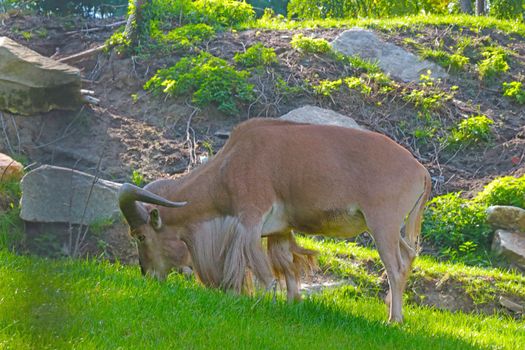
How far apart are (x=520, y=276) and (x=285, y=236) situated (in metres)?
3.37

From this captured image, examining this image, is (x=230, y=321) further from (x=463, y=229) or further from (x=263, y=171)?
(x=463, y=229)

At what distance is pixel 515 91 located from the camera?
16.6 m

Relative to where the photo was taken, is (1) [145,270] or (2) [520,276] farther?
(2) [520,276]

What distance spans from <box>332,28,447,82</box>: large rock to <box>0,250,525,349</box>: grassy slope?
7.86 meters

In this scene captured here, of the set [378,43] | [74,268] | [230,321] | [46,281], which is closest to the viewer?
[46,281]

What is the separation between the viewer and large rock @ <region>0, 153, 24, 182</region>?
1197 cm

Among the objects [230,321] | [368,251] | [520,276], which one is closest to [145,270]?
[230,321]

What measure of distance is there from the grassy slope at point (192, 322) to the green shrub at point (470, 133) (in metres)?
5.90

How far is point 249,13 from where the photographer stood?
18.8m

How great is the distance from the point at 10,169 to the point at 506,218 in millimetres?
6507

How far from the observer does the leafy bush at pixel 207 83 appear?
15.0m

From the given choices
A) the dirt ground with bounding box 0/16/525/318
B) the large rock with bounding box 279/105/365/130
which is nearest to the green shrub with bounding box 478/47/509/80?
the dirt ground with bounding box 0/16/525/318

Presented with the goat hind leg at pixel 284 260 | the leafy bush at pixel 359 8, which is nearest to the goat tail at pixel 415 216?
the goat hind leg at pixel 284 260

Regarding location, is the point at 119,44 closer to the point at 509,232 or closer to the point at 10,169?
the point at 10,169
